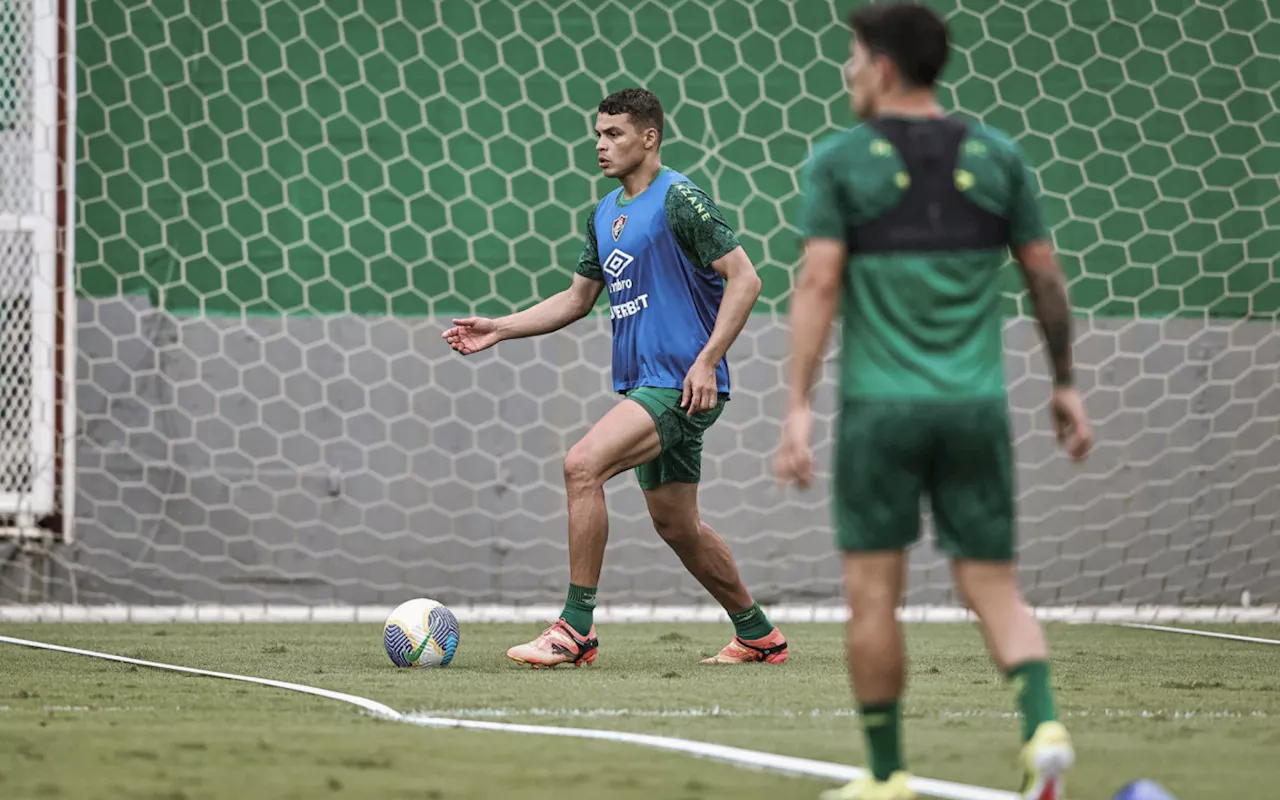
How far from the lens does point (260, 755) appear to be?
3.46 m

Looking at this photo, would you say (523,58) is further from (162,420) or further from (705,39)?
(162,420)

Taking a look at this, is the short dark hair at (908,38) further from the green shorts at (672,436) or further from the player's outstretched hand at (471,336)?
the player's outstretched hand at (471,336)

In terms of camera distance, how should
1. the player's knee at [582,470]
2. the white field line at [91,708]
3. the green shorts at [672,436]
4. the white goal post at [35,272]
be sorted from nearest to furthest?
the white field line at [91,708] < the player's knee at [582,470] < the green shorts at [672,436] < the white goal post at [35,272]

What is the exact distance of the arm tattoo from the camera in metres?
3.06

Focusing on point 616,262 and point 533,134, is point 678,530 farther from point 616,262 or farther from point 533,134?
point 533,134

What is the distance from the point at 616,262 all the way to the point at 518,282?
2.52m

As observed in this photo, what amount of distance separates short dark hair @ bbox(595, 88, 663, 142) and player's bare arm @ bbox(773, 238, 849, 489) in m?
2.65

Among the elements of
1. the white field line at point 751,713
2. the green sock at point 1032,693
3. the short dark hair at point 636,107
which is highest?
the short dark hair at point 636,107

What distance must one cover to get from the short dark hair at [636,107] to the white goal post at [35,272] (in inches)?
133

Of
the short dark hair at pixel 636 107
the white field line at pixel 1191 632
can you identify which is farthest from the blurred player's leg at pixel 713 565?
the white field line at pixel 1191 632

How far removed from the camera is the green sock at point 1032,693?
286 centimetres

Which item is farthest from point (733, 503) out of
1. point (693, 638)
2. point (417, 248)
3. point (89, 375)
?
point (89, 375)

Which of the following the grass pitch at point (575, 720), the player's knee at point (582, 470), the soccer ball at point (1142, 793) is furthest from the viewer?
the player's knee at point (582, 470)

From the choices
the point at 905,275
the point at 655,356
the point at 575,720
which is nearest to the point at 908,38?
the point at 905,275
